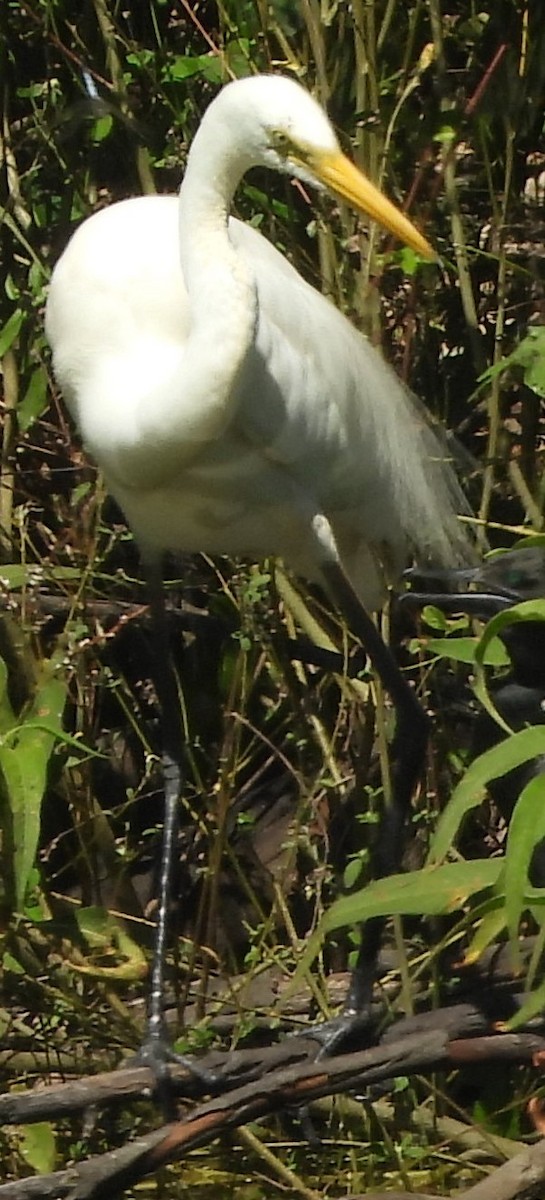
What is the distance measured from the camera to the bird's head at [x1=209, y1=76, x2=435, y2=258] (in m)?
1.40

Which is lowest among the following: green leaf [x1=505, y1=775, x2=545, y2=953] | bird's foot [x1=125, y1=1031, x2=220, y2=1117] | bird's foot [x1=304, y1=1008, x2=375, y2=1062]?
bird's foot [x1=304, y1=1008, x2=375, y2=1062]

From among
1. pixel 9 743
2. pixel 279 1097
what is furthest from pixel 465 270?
pixel 279 1097

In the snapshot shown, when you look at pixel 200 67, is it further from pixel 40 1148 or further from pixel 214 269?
pixel 40 1148

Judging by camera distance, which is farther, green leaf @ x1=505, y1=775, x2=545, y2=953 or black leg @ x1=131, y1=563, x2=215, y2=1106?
black leg @ x1=131, y1=563, x2=215, y2=1106

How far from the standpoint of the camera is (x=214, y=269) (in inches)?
57.6

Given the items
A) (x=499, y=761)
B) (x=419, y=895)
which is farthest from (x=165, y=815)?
(x=499, y=761)

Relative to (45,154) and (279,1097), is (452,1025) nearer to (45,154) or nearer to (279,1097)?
(279,1097)

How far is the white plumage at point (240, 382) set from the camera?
57.4 inches

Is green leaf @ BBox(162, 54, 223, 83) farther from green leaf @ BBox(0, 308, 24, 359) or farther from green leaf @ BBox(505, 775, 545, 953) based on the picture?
green leaf @ BBox(505, 775, 545, 953)

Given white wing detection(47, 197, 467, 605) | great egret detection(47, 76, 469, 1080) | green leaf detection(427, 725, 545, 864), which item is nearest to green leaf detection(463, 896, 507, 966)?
green leaf detection(427, 725, 545, 864)

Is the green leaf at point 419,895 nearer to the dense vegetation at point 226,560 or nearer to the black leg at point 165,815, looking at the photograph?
the black leg at point 165,815

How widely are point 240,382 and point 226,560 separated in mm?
778

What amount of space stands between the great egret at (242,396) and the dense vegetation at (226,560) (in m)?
0.09

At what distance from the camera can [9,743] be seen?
1419 mm
